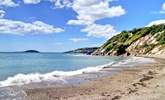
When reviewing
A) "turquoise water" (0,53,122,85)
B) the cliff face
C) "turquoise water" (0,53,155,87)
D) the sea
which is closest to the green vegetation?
the cliff face

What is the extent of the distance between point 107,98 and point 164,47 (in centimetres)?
9279

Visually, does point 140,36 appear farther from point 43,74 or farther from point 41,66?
point 43,74

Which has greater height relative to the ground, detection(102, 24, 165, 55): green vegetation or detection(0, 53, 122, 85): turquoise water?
detection(102, 24, 165, 55): green vegetation

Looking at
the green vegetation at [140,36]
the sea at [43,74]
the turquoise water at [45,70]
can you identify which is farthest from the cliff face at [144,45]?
the sea at [43,74]

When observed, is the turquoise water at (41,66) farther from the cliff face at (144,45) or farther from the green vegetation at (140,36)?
the green vegetation at (140,36)

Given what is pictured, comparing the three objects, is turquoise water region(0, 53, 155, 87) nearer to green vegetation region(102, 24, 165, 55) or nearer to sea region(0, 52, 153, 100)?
sea region(0, 52, 153, 100)

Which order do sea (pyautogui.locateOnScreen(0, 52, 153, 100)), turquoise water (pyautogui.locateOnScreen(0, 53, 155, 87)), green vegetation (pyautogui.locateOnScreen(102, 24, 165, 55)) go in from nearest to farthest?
sea (pyautogui.locateOnScreen(0, 52, 153, 100)), turquoise water (pyautogui.locateOnScreen(0, 53, 155, 87)), green vegetation (pyautogui.locateOnScreen(102, 24, 165, 55))

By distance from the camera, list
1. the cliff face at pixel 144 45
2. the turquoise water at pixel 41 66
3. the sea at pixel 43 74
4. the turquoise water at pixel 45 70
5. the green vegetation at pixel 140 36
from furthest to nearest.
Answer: the green vegetation at pixel 140 36
the cliff face at pixel 144 45
the turquoise water at pixel 41 66
the turquoise water at pixel 45 70
the sea at pixel 43 74

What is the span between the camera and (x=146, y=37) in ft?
465

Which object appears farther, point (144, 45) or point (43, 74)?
point (144, 45)

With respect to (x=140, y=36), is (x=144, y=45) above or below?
below

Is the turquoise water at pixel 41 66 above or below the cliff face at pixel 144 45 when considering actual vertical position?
below

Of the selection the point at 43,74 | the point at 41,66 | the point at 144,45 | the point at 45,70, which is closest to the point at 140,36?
the point at 144,45

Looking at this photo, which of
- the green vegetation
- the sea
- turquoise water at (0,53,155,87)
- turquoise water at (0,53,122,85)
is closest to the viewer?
the sea
